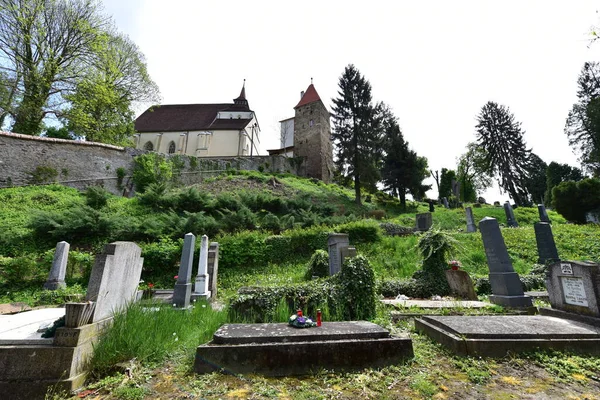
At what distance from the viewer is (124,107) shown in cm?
2348

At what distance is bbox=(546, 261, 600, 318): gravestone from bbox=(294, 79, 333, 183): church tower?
100ft

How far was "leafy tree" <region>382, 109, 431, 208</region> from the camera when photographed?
27.8m

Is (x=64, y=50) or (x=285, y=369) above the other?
(x=64, y=50)

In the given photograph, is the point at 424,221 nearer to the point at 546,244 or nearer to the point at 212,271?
the point at 546,244

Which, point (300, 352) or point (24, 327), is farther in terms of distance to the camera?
point (24, 327)

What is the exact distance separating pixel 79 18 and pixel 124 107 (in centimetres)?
641

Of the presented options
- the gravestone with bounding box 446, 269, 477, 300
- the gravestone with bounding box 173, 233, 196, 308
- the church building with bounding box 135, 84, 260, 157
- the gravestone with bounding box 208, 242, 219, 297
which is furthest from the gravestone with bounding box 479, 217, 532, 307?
the church building with bounding box 135, 84, 260, 157

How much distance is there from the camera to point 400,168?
28375 mm

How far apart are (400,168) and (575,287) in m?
25.2

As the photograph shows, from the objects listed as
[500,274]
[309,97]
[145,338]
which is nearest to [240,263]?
[145,338]

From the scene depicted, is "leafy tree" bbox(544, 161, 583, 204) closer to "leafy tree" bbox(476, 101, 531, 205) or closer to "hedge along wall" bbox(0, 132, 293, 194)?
"leafy tree" bbox(476, 101, 531, 205)

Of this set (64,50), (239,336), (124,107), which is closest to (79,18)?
(64,50)

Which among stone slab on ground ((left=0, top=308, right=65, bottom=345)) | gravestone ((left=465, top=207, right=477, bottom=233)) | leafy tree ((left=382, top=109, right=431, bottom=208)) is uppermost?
leafy tree ((left=382, top=109, right=431, bottom=208))

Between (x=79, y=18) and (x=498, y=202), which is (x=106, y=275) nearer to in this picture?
(x=79, y=18)
